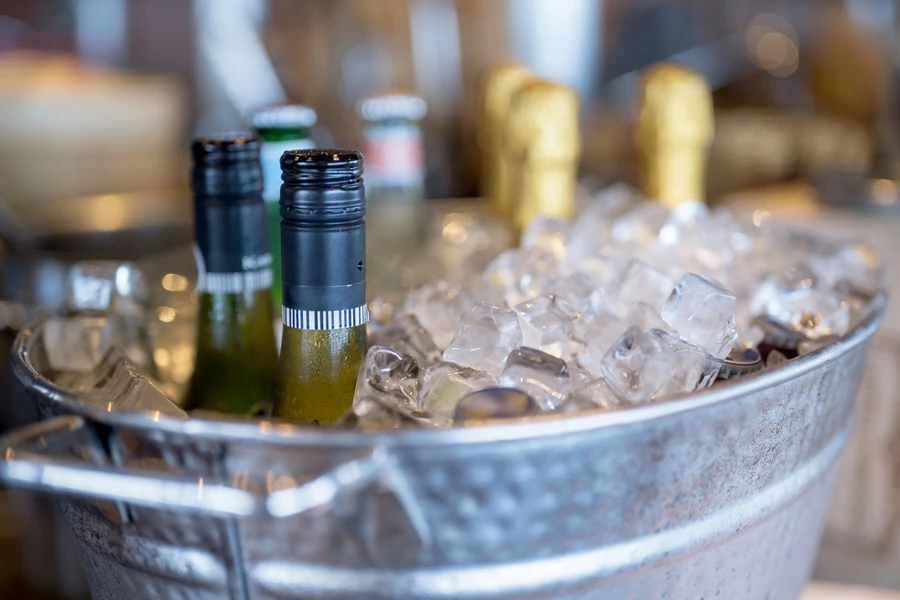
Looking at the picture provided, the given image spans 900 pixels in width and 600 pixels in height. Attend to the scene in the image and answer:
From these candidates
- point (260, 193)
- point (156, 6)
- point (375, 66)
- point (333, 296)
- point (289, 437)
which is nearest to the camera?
point (289, 437)

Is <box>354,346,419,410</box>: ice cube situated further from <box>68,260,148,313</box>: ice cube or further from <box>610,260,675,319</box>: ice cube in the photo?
<box>68,260,148,313</box>: ice cube

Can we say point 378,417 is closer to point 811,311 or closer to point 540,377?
point 540,377

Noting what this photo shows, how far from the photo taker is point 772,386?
1.53 feet

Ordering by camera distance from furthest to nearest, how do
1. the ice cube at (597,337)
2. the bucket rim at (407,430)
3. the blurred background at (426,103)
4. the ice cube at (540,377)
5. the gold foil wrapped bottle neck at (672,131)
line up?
the blurred background at (426,103) → the gold foil wrapped bottle neck at (672,131) → the ice cube at (597,337) → the ice cube at (540,377) → the bucket rim at (407,430)

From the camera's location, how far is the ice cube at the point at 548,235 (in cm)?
79

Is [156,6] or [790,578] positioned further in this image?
[156,6]

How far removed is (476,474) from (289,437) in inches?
3.7

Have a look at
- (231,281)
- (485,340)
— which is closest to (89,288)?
(231,281)

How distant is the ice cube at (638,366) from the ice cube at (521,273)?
0.57 feet

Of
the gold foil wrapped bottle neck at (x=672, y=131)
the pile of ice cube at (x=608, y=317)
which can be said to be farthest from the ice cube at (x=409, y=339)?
the gold foil wrapped bottle neck at (x=672, y=131)

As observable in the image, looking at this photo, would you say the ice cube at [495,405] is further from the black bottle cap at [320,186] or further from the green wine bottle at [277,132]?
the green wine bottle at [277,132]

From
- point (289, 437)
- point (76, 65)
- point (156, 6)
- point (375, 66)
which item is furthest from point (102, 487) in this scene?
point (156, 6)

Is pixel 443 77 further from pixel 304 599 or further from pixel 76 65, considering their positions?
pixel 304 599

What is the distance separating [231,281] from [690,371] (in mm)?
363
